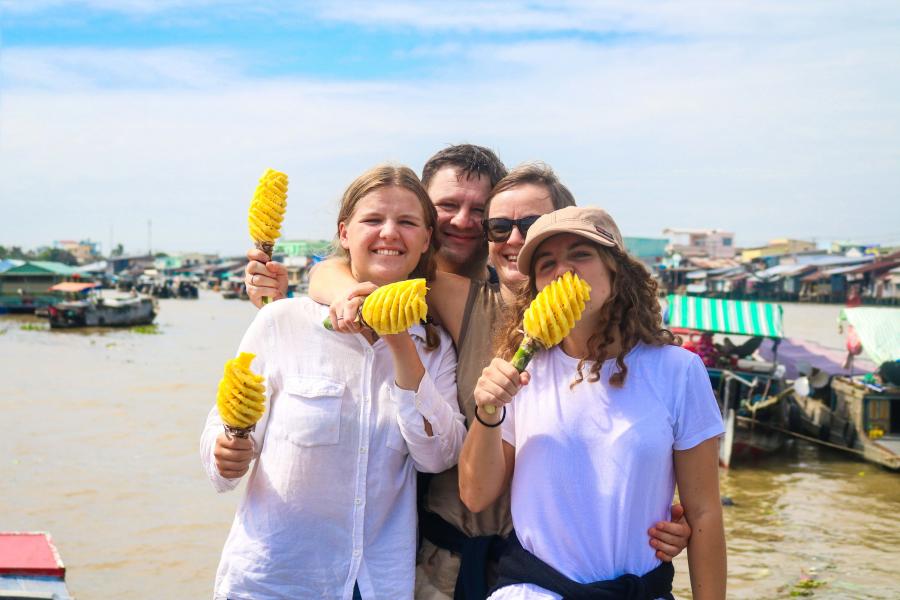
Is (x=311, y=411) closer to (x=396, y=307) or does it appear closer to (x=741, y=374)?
(x=396, y=307)

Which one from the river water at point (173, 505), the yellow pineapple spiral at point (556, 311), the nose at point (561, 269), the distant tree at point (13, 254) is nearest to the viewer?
the yellow pineapple spiral at point (556, 311)

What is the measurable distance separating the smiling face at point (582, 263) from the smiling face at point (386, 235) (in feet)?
1.66

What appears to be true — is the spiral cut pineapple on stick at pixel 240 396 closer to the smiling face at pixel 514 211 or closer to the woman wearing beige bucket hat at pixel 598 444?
the woman wearing beige bucket hat at pixel 598 444

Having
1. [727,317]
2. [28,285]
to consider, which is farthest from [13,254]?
[727,317]

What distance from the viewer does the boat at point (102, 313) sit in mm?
51000

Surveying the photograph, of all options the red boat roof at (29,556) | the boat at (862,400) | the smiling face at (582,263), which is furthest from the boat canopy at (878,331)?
the smiling face at (582,263)

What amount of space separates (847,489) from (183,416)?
17.4 meters

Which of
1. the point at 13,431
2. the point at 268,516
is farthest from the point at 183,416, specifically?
the point at 268,516

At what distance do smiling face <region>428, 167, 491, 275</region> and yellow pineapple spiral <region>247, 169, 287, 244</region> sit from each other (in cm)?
71

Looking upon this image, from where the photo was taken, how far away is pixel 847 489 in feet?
53.6

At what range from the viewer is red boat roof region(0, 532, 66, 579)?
496 cm

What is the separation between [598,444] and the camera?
2.62 metres

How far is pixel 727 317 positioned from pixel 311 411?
1801 centimetres

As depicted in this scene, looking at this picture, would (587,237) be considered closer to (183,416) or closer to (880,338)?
(880,338)
